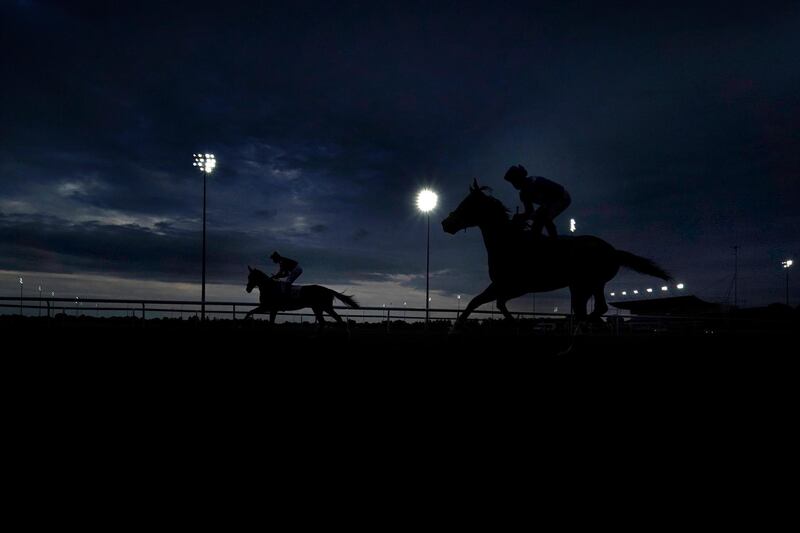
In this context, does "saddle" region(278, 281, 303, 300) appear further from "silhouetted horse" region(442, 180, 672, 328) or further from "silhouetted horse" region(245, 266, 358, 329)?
"silhouetted horse" region(442, 180, 672, 328)

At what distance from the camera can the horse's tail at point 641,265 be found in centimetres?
700

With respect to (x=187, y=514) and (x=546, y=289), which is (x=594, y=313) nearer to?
(x=546, y=289)

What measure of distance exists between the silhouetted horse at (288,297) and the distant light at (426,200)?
14.3 m

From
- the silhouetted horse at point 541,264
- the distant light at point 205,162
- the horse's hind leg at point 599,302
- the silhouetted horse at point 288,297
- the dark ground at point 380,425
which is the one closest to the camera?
the dark ground at point 380,425

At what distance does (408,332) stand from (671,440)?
13.5 metres

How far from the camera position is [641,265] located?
7164 millimetres

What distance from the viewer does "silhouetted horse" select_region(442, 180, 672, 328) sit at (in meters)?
6.29

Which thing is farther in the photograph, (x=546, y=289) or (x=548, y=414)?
(x=546, y=289)

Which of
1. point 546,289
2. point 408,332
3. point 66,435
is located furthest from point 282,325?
point 66,435

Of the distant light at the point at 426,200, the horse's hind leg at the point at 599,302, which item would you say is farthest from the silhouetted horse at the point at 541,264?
the distant light at the point at 426,200

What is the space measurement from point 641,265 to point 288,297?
9030 millimetres

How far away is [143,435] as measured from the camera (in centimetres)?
196

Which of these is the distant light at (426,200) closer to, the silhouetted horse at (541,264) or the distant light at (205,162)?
the distant light at (205,162)

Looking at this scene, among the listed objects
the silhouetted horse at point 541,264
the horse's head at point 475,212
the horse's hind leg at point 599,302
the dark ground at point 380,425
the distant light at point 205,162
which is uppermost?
the distant light at point 205,162
